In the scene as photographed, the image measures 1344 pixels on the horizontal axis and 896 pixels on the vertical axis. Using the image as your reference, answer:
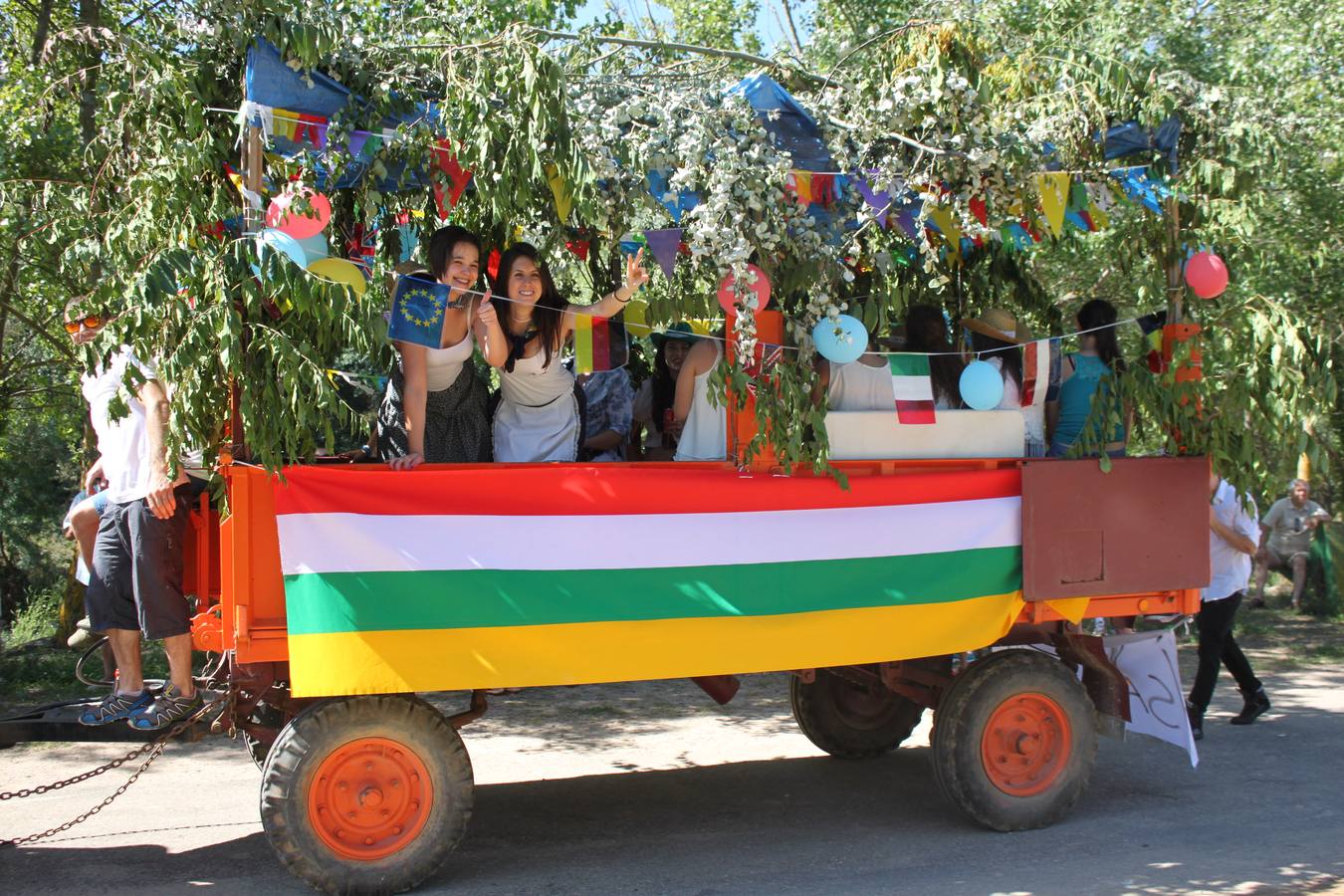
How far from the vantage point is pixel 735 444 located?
5324mm

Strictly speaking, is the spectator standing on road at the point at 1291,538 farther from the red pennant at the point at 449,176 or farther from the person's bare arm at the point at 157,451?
the person's bare arm at the point at 157,451

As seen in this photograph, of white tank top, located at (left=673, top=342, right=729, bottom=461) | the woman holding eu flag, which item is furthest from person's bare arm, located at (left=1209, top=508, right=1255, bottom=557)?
the woman holding eu flag

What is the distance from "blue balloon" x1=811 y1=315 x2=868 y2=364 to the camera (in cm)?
516

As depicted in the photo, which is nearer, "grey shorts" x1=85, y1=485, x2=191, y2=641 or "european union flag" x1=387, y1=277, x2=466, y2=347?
"grey shorts" x1=85, y1=485, x2=191, y2=641

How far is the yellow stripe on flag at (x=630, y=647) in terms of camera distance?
4.55m

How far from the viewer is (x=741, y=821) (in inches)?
233

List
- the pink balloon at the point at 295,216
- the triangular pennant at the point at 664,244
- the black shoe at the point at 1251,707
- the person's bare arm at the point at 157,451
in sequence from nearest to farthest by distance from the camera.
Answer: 1. the pink balloon at the point at 295,216
2. the person's bare arm at the point at 157,451
3. the triangular pennant at the point at 664,244
4. the black shoe at the point at 1251,707

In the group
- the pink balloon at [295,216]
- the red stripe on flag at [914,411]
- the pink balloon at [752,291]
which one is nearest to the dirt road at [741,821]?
the red stripe on flag at [914,411]

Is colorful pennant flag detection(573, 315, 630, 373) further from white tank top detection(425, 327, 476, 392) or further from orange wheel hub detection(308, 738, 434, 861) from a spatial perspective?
orange wheel hub detection(308, 738, 434, 861)

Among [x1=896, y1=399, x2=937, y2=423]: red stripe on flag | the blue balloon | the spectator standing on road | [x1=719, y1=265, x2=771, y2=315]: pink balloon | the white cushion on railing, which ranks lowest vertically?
the spectator standing on road

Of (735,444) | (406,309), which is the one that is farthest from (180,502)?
(735,444)

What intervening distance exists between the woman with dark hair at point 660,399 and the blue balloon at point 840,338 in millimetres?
1420

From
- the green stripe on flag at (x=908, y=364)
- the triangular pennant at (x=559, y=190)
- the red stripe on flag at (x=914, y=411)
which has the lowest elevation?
the red stripe on flag at (x=914, y=411)

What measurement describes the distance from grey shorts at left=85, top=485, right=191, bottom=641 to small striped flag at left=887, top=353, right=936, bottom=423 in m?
3.09
